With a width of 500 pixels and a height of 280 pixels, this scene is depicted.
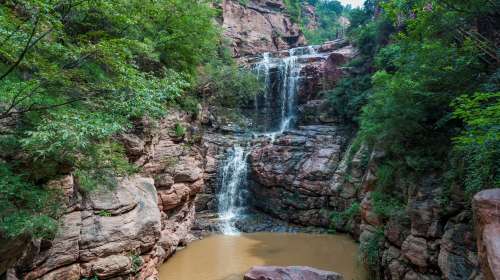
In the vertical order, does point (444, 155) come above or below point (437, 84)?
below

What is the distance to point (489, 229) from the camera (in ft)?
11.1

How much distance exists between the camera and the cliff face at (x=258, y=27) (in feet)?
89.6

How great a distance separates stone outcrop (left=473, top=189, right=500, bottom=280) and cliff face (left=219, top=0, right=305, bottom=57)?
946 inches

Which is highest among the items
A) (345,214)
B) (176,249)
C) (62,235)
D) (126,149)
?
(126,149)

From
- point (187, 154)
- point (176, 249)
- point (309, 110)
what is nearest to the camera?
point (176, 249)

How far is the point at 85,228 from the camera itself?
628cm

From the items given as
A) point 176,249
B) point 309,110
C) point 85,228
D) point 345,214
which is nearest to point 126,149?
point 85,228

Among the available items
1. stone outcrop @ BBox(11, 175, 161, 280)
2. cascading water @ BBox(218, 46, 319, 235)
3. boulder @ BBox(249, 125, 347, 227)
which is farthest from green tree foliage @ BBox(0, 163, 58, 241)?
cascading water @ BBox(218, 46, 319, 235)

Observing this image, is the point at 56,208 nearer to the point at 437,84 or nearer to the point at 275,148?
the point at 437,84

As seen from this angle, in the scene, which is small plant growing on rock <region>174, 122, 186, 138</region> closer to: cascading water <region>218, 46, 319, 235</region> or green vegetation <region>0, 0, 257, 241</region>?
green vegetation <region>0, 0, 257, 241</region>

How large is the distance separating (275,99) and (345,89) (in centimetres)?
472

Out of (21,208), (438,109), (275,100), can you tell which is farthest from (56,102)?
(275,100)

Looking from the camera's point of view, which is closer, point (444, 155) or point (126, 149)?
point (444, 155)

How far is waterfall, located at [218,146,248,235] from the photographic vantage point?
14.7m
